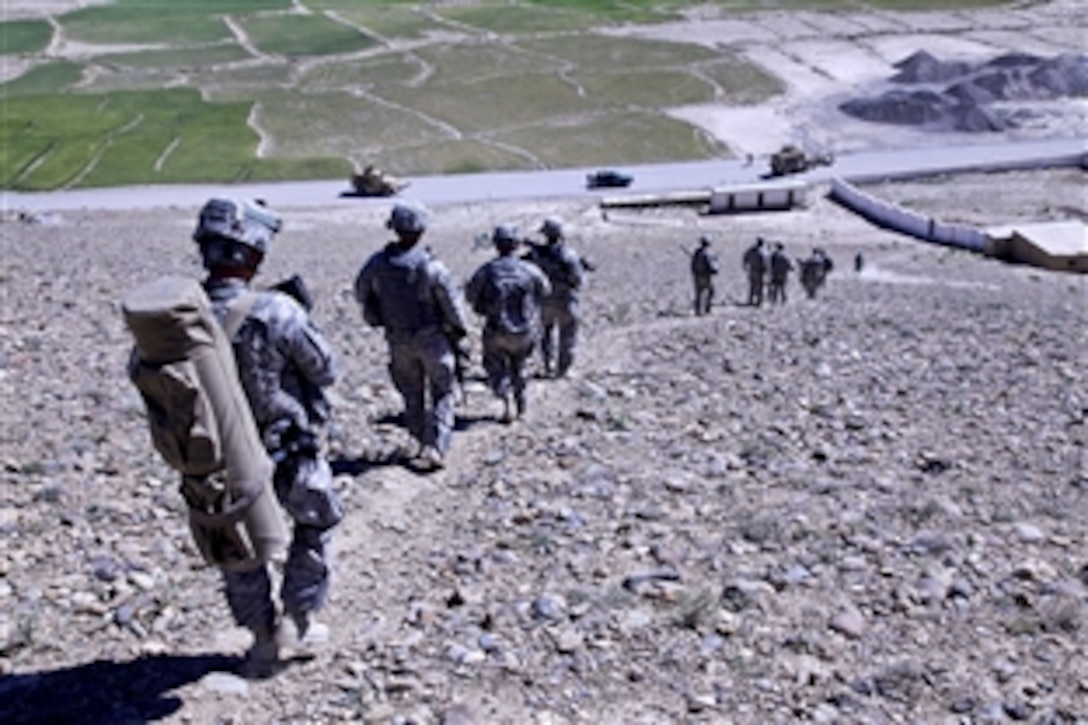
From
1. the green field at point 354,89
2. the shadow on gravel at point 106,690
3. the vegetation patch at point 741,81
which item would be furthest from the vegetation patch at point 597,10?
the shadow on gravel at point 106,690

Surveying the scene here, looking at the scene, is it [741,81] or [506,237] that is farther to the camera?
[741,81]

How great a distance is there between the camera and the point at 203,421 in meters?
7.31

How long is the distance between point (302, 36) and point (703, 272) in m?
71.8

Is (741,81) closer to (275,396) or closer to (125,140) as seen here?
(125,140)

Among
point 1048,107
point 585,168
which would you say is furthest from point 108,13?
point 1048,107

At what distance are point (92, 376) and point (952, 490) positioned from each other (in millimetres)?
11071

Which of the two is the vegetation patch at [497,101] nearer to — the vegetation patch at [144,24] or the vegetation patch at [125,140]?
the vegetation patch at [125,140]

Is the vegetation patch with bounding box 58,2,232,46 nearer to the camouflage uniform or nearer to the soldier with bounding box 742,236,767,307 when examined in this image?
the soldier with bounding box 742,236,767,307

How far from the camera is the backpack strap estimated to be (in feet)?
27.2

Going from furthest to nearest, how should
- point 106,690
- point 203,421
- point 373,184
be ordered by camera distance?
point 373,184
point 106,690
point 203,421

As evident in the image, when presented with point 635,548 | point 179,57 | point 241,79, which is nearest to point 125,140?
point 241,79

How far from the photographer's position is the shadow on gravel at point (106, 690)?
26.8 feet

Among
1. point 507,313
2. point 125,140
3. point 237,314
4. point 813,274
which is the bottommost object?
point 125,140

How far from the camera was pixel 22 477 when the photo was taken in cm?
1222
